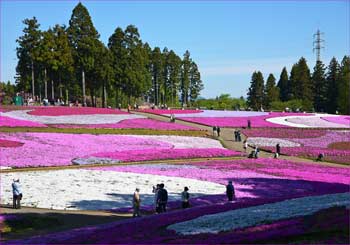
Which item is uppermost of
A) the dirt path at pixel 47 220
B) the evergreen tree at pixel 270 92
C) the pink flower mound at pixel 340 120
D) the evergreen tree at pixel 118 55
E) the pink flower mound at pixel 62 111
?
the evergreen tree at pixel 118 55

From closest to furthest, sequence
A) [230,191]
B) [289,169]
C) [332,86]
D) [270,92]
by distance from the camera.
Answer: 1. [230,191]
2. [289,169]
3. [332,86]
4. [270,92]

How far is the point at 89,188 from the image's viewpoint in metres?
29.7

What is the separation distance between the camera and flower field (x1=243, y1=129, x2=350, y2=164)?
49.1 meters

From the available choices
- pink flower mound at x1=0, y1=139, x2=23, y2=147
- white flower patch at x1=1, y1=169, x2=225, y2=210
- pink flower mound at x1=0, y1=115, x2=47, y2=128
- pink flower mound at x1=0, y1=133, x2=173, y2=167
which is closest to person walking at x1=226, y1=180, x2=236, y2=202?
white flower patch at x1=1, y1=169, x2=225, y2=210

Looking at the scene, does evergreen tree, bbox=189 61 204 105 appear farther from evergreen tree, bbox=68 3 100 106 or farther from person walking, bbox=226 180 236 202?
person walking, bbox=226 180 236 202

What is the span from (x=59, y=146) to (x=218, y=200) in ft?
63.7

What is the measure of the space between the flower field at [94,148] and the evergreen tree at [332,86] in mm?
74154

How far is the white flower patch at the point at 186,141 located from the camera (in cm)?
5010

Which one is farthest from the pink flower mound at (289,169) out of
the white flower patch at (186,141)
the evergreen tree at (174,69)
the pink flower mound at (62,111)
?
the evergreen tree at (174,69)

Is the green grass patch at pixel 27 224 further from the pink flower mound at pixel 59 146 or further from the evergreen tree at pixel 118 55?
the evergreen tree at pixel 118 55

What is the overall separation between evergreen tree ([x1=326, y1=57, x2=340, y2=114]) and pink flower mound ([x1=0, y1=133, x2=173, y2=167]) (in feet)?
261

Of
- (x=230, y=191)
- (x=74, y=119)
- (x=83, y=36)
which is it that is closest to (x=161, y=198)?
(x=230, y=191)

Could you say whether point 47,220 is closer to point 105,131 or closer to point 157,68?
point 105,131

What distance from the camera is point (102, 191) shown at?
29.1m
